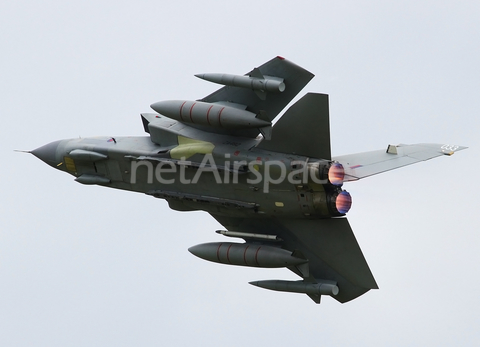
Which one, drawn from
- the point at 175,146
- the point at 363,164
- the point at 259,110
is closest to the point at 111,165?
the point at 175,146

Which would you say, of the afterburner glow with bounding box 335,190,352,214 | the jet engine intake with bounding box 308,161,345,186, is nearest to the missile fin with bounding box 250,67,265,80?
the jet engine intake with bounding box 308,161,345,186

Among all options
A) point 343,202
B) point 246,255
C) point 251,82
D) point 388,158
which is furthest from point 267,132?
point 246,255

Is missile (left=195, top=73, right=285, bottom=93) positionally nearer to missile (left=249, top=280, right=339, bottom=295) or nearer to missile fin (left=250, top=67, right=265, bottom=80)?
missile fin (left=250, top=67, right=265, bottom=80)

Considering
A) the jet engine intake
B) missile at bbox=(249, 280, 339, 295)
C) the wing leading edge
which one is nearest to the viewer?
the jet engine intake

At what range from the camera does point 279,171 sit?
25.4m

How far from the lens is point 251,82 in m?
24.8

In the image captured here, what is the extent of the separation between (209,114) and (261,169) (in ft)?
5.07

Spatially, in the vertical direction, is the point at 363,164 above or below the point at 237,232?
above

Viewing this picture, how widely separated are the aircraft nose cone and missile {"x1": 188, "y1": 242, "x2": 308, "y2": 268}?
13.2ft

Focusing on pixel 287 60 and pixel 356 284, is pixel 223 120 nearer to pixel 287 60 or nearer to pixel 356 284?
pixel 287 60

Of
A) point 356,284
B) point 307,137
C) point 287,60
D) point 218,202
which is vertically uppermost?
point 287,60

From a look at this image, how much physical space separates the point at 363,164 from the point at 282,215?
2.10 metres

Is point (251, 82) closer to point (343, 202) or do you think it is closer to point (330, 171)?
point (330, 171)

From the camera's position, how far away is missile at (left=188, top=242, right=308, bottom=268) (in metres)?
26.6
